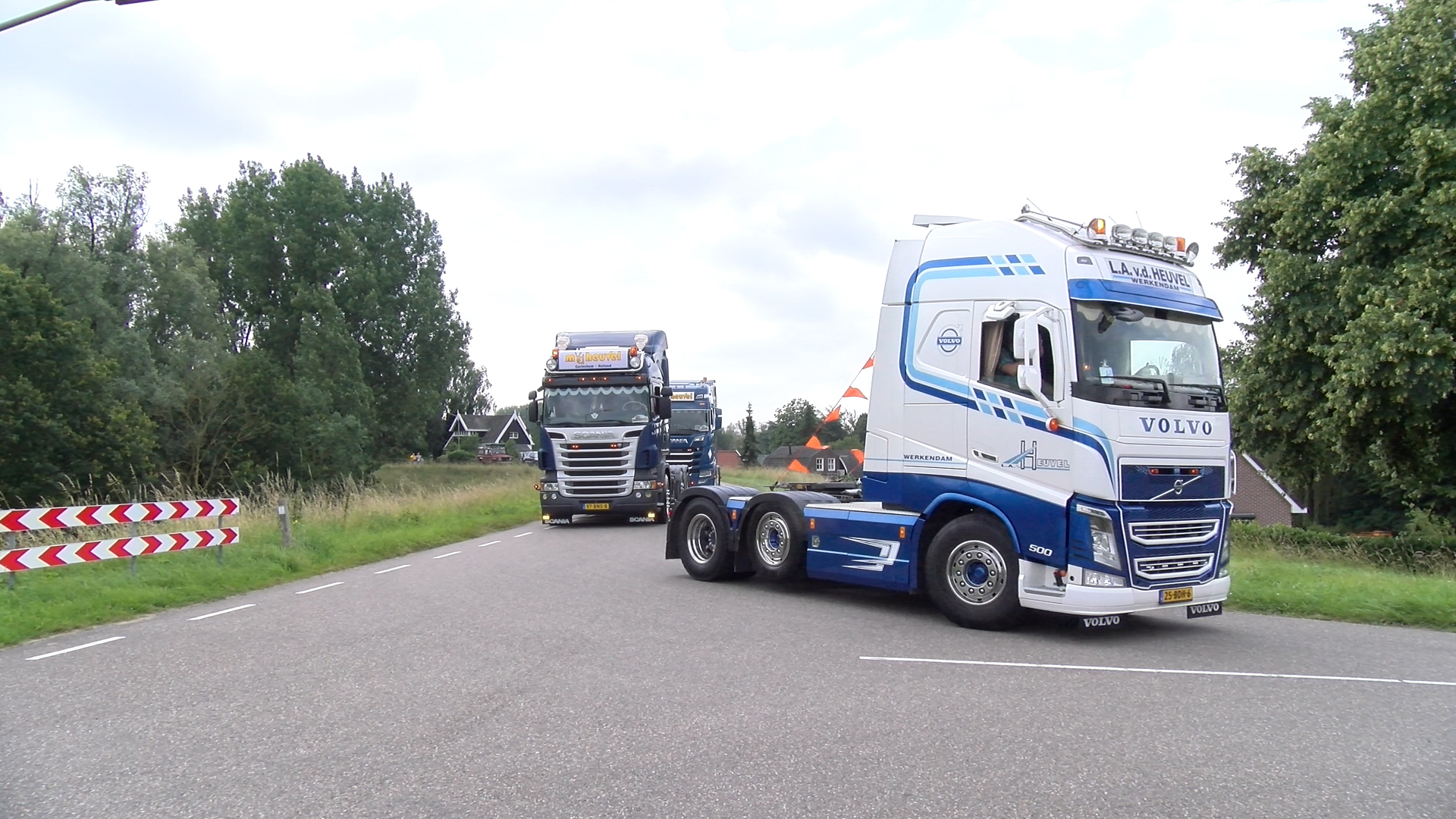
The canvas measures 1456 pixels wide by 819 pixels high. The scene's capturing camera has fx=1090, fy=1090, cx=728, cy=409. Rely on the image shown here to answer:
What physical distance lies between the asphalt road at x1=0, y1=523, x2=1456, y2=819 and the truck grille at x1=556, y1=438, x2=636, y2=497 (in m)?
12.3

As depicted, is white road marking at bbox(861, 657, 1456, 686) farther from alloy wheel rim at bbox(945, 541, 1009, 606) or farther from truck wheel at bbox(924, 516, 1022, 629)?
alloy wheel rim at bbox(945, 541, 1009, 606)

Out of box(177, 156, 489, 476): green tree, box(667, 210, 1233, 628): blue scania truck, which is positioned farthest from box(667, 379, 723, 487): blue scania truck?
box(177, 156, 489, 476): green tree

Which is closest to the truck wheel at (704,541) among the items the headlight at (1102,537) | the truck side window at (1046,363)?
the truck side window at (1046,363)

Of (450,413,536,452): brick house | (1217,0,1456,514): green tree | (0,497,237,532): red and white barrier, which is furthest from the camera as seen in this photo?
(450,413,536,452): brick house

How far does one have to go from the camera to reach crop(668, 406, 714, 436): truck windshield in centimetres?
3256

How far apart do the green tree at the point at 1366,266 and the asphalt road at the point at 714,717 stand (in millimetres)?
11687

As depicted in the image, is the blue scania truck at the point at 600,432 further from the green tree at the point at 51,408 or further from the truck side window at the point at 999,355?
the green tree at the point at 51,408

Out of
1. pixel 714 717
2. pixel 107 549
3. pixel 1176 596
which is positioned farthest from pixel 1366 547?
pixel 107 549

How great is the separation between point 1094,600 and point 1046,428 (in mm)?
1458

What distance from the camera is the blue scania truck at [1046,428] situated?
898cm

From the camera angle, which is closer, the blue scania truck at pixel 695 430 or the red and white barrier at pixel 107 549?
the red and white barrier at pixel 107 549

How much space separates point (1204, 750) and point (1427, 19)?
20334 millimetres

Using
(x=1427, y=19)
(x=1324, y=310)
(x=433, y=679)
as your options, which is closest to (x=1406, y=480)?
(x=1324, y=310)

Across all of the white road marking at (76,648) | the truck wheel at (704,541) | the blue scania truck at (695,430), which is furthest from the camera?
the blue scania truck at (695,430)
